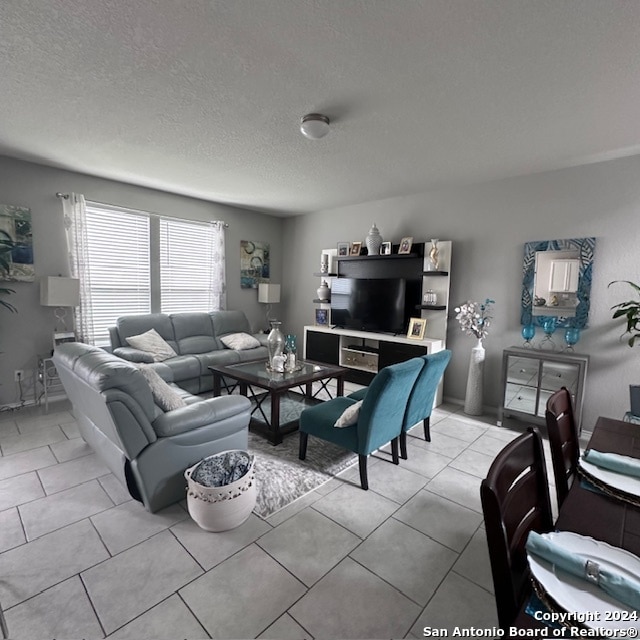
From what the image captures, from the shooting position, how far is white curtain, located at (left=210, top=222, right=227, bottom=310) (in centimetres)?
547

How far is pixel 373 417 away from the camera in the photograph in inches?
93.4

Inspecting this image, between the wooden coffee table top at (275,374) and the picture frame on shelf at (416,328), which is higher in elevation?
the picture frame on shelf at (416,328)

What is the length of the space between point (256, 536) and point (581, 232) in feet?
12.9

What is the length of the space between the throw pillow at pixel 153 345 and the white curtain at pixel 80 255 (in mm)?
539

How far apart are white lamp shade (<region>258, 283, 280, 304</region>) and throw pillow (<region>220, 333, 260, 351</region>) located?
958 mm

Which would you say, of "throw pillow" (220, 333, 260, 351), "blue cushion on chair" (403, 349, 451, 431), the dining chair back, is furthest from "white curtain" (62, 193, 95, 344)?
"blue cushion on chair" (403, 349, 451, 431)

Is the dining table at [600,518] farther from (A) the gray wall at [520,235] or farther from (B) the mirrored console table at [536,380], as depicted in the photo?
(A) the gray wall at [520,235]

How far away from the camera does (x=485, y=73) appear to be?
78.7 inches

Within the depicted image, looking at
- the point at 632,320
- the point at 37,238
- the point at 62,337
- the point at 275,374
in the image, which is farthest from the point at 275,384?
the point at 37,238

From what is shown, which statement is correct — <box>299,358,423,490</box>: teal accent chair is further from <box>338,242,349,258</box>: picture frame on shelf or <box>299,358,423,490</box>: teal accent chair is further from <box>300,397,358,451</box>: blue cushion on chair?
<box>338,242,349,258</box>: picture frame on shelf

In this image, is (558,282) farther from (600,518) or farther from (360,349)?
(600,518)

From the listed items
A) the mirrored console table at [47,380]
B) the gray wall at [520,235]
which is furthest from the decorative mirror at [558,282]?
the mirrored console table at [47,380]

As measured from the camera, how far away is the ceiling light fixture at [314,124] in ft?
8.29

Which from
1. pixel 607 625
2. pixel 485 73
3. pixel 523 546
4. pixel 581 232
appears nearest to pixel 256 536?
pixel 523 546
